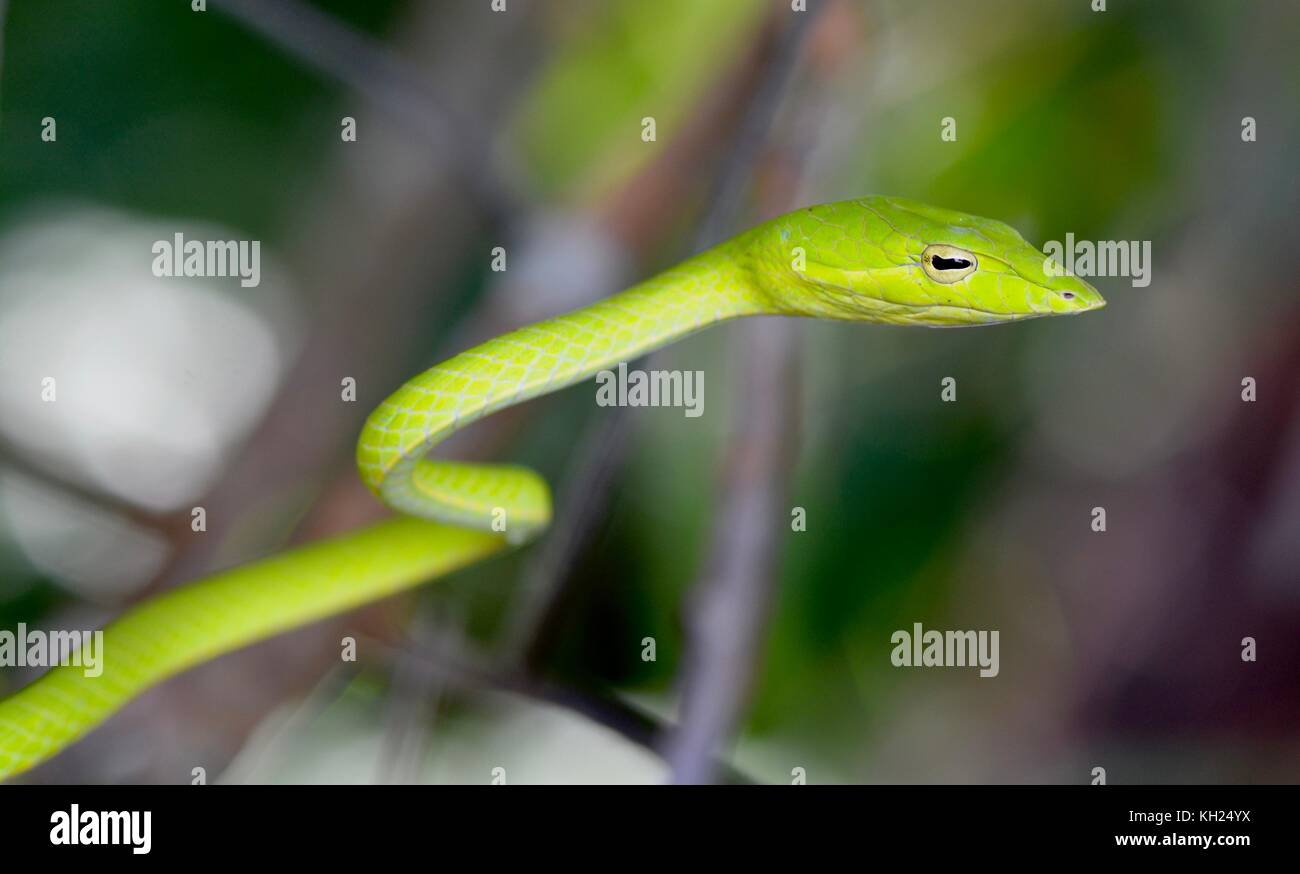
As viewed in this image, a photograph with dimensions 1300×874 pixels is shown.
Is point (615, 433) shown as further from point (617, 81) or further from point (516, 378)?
point (617, 81)

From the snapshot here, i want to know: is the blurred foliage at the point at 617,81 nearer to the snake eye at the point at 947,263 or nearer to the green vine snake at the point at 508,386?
the green vine snake at the point at 508,386

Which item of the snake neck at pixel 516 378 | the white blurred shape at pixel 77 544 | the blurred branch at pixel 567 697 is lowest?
the blurred branch at pixel 567 697

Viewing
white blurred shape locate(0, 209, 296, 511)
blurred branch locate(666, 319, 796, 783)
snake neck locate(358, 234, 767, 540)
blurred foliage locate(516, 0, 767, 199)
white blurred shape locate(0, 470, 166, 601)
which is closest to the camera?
snake neck locate(358, 234, 767, 540)

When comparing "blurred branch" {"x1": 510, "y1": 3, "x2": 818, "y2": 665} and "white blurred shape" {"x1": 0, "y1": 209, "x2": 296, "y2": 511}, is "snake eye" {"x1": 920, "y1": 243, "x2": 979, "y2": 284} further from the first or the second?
"white blurred shape" {"x1": 0, "y1": 209, "x2": 296, "y2": 511}

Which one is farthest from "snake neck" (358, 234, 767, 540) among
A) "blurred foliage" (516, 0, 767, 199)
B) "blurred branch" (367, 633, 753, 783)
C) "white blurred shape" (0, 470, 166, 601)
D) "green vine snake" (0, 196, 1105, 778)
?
"white blurred shape" (0, 470, 166, 601)

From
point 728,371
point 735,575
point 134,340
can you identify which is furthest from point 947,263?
point 134,340

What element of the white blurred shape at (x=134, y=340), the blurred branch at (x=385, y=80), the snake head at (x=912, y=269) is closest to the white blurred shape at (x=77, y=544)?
the white blurred shape at (x=134, y=340)
